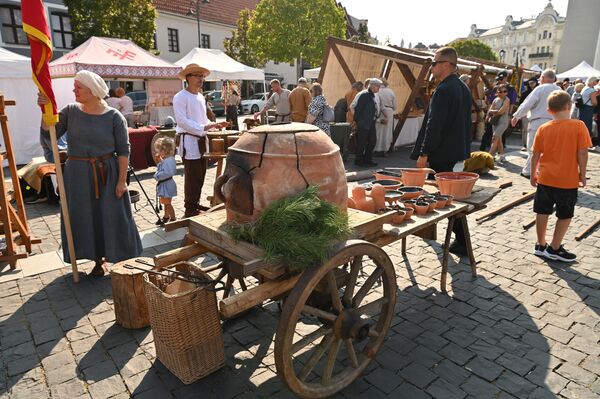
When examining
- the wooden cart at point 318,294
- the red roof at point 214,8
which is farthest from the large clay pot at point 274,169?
the red roof at point 214,8

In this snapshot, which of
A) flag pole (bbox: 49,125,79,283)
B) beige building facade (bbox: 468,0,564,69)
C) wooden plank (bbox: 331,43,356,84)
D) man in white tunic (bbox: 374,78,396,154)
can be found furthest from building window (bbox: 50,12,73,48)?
beige building facade (bbox: 468,0,564,69)

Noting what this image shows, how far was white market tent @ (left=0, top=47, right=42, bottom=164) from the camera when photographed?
873 cm

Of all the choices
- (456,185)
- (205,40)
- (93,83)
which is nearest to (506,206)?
(456,185)

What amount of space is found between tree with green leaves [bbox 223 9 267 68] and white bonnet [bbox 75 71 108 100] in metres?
30.8

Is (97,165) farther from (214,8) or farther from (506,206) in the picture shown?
(214,8)

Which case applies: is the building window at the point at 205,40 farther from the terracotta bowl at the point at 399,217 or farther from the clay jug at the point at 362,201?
the terracotta bowl at the point at 399,217

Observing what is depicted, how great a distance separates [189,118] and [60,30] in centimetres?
2148

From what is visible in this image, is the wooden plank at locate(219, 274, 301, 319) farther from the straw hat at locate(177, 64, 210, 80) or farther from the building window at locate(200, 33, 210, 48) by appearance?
the building window at locate(200, 33, 210, 48)

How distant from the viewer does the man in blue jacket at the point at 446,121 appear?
13.3 feet

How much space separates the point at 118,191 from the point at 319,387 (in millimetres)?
2548

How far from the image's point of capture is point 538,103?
759 cm

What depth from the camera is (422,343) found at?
9.76ft

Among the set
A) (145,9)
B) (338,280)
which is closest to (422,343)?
(338,280)

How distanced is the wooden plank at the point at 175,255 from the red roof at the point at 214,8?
32.8 m
